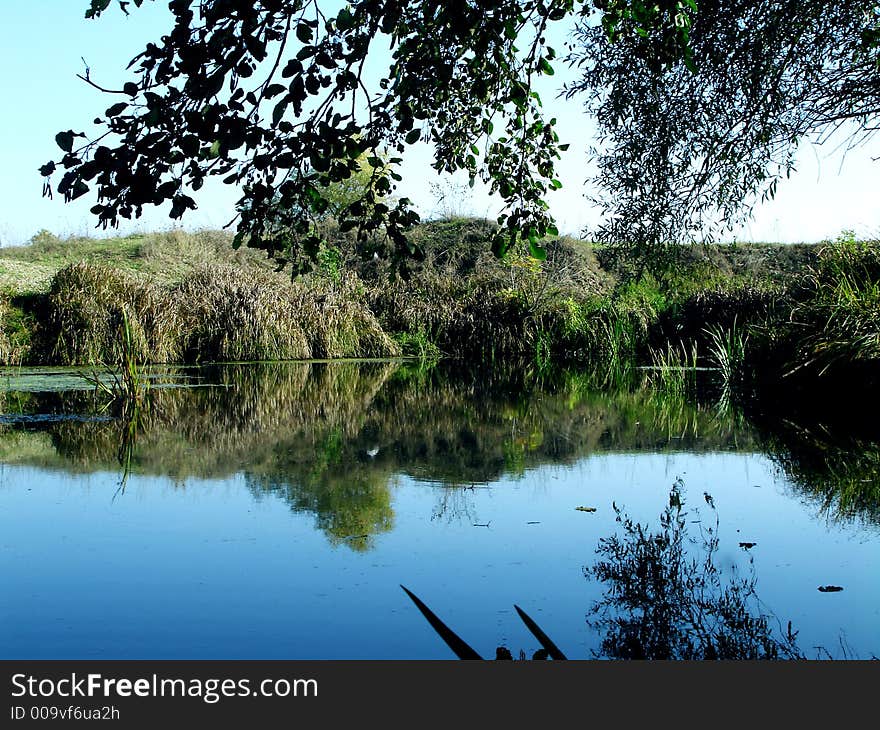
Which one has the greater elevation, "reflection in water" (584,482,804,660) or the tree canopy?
the tree canopy

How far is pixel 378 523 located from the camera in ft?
19.6

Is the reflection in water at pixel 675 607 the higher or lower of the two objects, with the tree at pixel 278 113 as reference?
lower

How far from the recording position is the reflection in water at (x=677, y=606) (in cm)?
366

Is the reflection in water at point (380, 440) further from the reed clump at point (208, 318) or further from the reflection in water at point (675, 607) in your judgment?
the reed clump at point (208, 318)

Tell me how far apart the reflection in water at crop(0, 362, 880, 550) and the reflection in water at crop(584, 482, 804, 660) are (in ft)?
4.62

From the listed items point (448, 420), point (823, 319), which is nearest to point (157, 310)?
point (448, 420)

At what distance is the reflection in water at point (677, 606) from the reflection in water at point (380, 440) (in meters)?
1.41

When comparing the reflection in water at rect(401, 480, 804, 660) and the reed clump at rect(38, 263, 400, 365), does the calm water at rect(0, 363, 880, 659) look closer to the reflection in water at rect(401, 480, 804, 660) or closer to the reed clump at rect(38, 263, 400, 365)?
the reflection in water at rect(401, 480, 804, 660)

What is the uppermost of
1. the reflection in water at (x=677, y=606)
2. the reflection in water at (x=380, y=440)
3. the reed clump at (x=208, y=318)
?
the reed clump at (x=208, y=318)

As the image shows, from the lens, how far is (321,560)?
5.04m

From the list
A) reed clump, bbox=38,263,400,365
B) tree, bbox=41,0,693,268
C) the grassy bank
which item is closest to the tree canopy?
tree, bbox=41,0,693,268

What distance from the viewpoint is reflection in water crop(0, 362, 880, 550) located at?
279 inches

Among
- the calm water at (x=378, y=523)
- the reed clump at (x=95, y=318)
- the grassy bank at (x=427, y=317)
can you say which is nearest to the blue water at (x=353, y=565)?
the calm water at (x=378, y=523)
